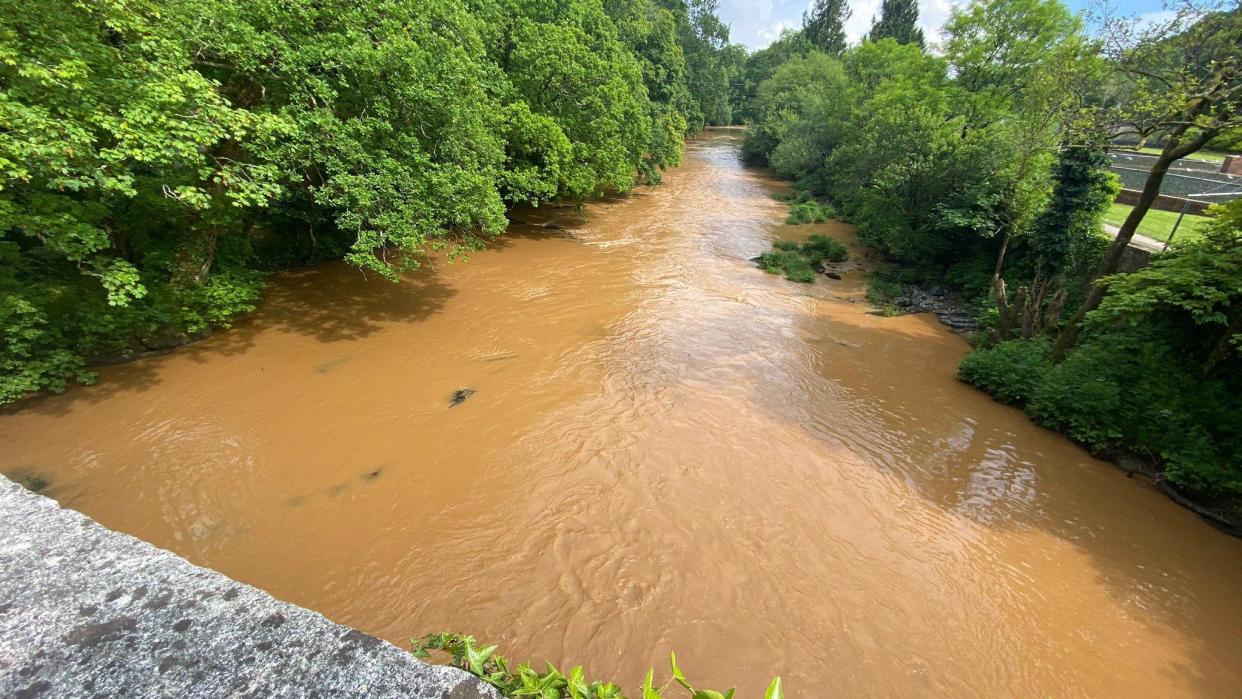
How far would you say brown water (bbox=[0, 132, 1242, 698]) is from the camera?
16.7 feet

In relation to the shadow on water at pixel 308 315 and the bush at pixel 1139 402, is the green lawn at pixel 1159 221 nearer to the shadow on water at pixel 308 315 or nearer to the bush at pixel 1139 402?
the bush at pixel 1139 402

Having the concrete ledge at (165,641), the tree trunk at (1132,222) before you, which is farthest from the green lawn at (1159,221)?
the concrete ledge at (165,641)

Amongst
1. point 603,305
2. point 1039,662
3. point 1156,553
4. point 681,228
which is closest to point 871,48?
point 681,228

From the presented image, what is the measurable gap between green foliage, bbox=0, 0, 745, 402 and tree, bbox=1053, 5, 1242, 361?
11906 millimetres

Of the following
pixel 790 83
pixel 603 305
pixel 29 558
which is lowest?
pixel 603 305

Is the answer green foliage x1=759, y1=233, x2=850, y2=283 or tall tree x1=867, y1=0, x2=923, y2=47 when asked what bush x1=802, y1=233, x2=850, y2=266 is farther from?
tall tree x1=867, y1=0, x2=923, y2=47

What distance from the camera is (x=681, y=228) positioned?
69.0 ft

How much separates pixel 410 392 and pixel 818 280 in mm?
13435

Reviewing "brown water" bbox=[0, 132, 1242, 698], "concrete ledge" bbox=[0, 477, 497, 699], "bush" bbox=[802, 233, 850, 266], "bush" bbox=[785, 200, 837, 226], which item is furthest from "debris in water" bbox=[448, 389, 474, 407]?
"bush" bbox=[785, 200, 837, 226]

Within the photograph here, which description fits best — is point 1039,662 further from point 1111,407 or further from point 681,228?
point 681,228

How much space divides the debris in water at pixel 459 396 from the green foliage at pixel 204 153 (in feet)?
9.91

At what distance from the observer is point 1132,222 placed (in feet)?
28.2

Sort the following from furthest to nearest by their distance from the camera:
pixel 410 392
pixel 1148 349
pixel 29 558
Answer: pixel 410 392
pixel 1148 349
pixel 29 558

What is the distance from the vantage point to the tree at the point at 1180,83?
24.1 ft
